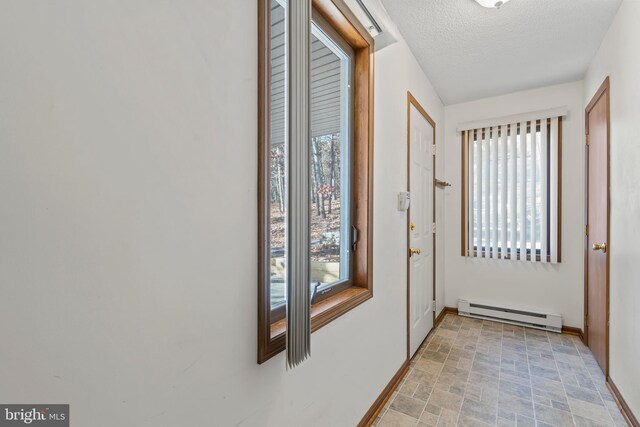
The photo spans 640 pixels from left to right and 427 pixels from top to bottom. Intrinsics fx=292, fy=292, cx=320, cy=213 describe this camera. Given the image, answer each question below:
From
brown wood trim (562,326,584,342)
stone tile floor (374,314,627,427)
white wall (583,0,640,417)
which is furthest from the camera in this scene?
brown wood trim (562,326,584,342)

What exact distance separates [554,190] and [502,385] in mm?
2008

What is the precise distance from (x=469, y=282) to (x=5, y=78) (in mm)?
3845

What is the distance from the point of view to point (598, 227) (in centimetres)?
232

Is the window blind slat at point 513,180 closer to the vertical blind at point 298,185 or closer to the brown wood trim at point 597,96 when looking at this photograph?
the brown wood trim at point 597,96

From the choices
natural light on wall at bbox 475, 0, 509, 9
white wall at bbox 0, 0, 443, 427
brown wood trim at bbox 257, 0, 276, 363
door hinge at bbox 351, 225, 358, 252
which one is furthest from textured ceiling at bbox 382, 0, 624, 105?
white wall at bbox 0, 0, 443, 427

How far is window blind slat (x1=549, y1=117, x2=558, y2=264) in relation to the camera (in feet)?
9.62

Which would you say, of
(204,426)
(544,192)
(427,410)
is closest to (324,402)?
(204,426)

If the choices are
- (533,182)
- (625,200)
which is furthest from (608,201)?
(533,182)

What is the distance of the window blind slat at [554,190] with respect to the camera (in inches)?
115

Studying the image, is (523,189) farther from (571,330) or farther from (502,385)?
(502,385)

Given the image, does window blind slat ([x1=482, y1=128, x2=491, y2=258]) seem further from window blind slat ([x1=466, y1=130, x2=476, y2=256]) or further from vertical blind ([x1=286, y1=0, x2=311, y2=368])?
vertical blind ([x1=286, y1=0, x2=311, y2=368])

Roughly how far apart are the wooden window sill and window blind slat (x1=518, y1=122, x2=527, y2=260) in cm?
232

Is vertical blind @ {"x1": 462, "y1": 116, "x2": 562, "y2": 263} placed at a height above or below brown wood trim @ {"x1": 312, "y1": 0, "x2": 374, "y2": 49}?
below

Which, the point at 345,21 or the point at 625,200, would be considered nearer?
the point at 345,21
